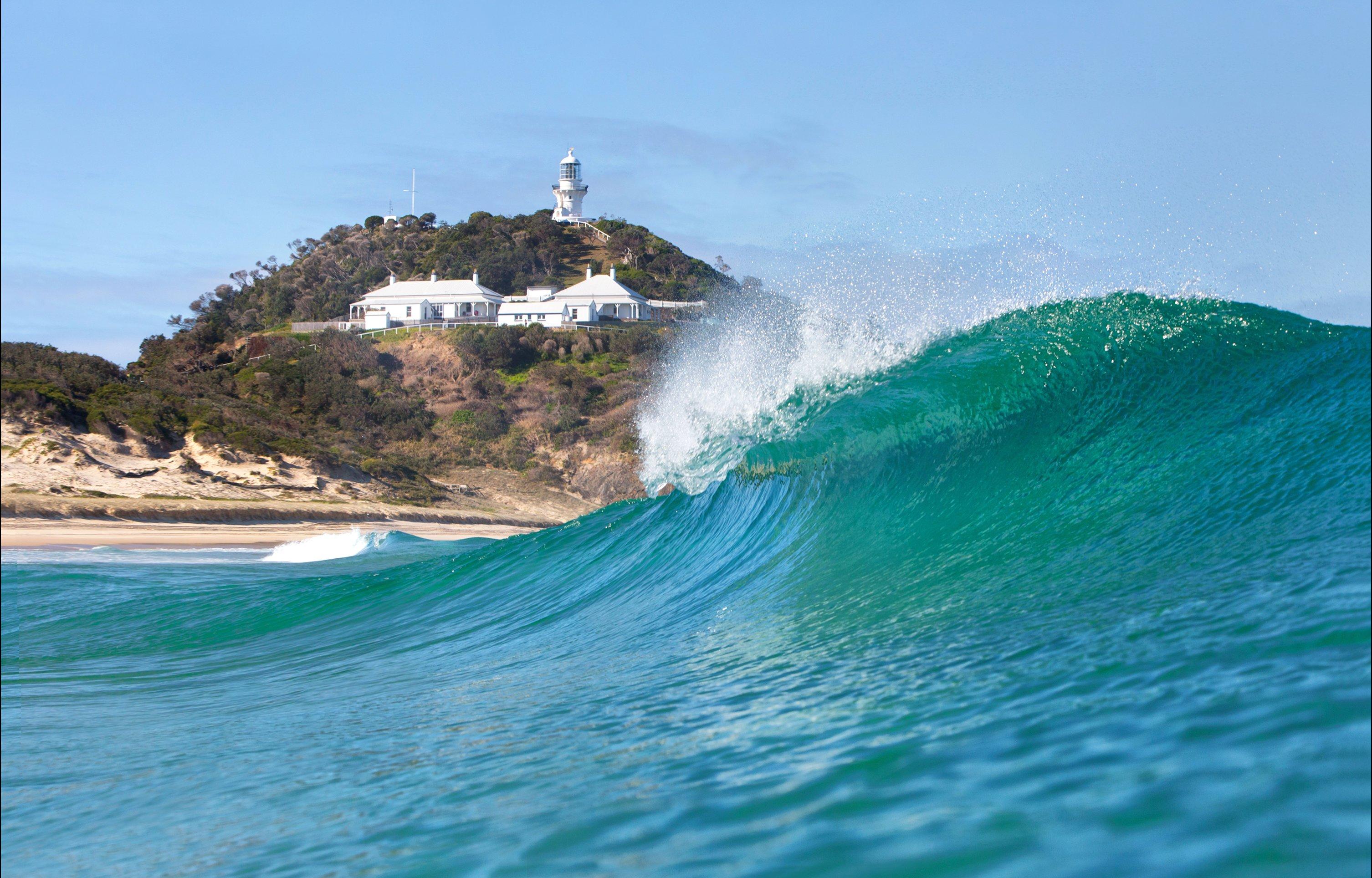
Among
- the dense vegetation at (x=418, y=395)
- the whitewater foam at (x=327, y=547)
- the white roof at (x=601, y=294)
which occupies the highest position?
the white roof at (x=601, y=294)

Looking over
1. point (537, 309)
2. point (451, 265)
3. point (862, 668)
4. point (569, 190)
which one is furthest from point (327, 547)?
point (569, 190)

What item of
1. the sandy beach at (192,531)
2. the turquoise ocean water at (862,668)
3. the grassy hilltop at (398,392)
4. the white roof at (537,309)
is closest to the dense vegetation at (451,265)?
the grassy hilltop at (398,392)

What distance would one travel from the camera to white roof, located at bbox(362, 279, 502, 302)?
51.9 meters

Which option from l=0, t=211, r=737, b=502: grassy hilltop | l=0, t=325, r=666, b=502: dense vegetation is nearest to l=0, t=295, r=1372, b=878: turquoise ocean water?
l=0, t=211, r=737, b=502: grassy hilltop

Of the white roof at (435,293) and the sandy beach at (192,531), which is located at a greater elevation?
the white roof at (435,293)

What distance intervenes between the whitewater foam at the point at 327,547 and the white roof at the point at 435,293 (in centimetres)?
3285

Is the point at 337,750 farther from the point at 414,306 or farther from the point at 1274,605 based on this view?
the point at 414,306

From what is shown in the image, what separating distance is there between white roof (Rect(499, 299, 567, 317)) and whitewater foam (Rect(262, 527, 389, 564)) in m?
31.3

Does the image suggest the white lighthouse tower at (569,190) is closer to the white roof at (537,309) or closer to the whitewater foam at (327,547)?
the white roof at (537,309)

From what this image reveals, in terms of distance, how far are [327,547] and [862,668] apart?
52.9ft

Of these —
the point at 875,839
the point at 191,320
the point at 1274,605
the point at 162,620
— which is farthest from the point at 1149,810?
the point at 191,320

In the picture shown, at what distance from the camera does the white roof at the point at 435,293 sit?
5191cm

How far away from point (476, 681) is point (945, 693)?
306cm

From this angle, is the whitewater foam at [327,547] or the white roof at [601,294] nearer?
the whitewater foam at [327,547]
